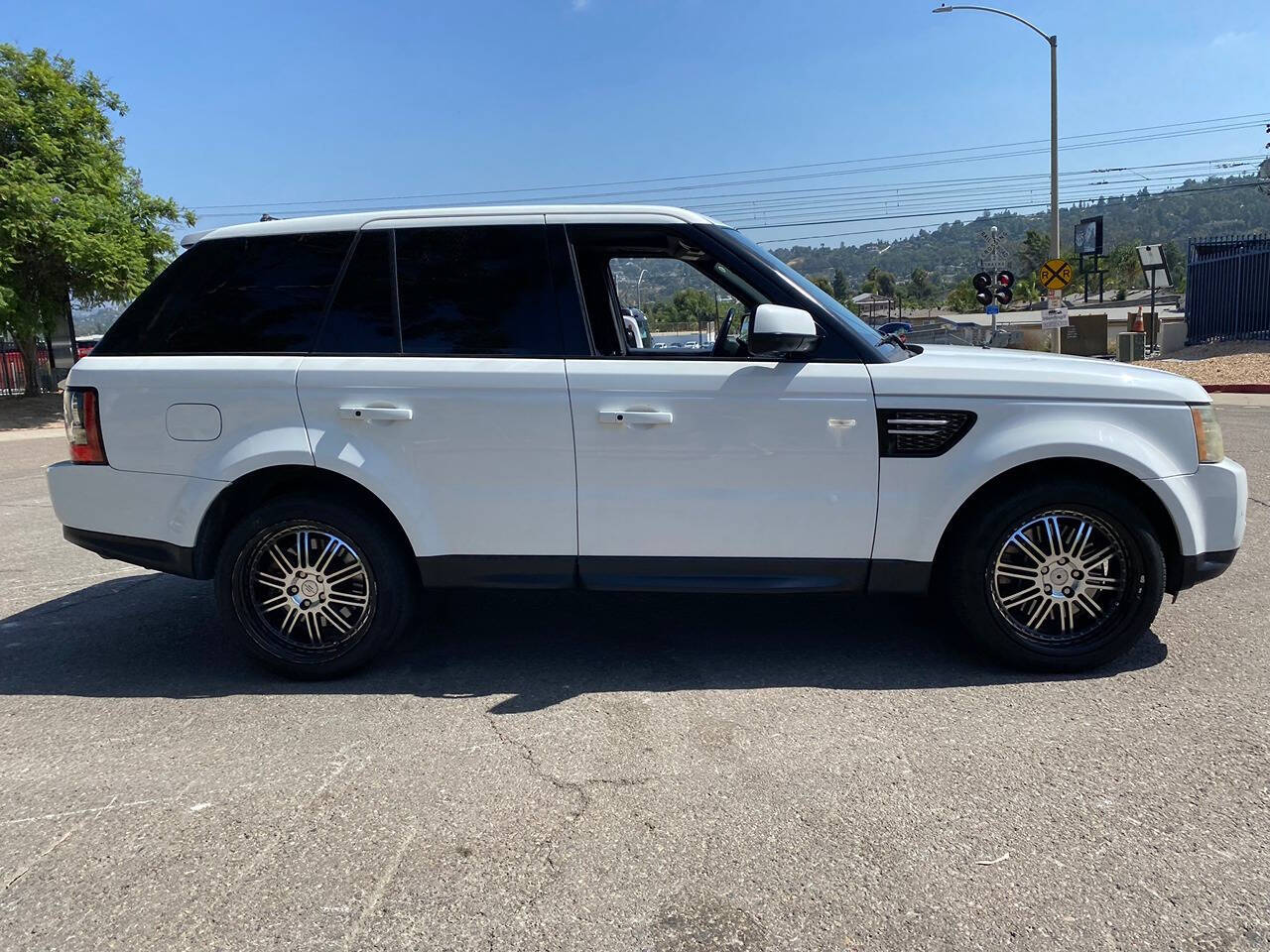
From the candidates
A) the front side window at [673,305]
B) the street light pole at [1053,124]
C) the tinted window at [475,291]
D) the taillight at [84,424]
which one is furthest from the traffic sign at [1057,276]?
the taillight at [84,424]

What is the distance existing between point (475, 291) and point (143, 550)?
6.22ft

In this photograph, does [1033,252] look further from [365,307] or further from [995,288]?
[365,307]

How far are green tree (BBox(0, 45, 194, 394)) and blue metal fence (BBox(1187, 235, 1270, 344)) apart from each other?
2892 cm

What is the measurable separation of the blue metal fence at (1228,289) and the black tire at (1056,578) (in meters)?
→ 26.9

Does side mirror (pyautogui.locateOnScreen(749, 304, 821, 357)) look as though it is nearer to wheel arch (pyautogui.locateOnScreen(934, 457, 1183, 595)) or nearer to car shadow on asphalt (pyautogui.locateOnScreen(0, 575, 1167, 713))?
wheel arch (pyautogui.locateOnScreen(934, 457, 1183, 595))

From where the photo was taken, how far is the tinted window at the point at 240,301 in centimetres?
400

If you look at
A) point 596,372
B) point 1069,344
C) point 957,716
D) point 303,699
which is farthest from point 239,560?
point 1069,344

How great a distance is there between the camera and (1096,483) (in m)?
3.75

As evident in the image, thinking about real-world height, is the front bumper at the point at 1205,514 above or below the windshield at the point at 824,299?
below

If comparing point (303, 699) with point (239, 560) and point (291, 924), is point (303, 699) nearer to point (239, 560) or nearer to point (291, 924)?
point (239, 560)

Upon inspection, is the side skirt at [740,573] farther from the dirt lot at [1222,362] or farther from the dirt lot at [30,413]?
the dirt lot at [30,413]

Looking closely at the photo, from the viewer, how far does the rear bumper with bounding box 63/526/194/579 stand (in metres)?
3.99

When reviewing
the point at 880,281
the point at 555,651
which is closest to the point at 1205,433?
A: the point at 555,651

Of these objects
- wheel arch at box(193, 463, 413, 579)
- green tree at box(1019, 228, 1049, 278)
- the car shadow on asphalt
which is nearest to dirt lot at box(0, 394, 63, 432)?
the car shadow on asphalt
